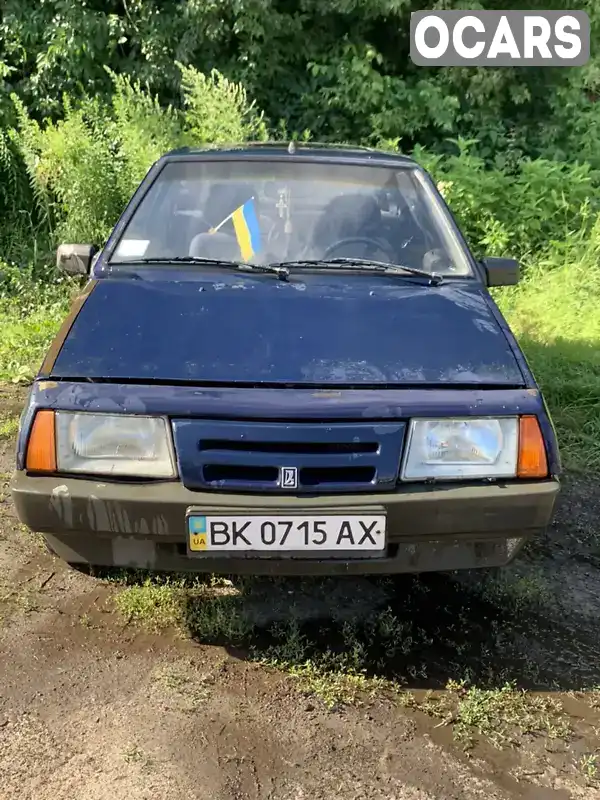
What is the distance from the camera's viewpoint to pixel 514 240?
7.08 m

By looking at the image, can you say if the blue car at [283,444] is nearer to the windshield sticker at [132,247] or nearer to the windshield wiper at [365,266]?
the windshield wiper at [365,266]

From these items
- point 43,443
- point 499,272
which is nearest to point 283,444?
point 43,443

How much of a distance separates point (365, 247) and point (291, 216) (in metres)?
0.36

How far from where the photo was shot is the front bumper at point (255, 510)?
1956 millimetres

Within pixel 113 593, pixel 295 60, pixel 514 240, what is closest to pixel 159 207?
pixel 113 593

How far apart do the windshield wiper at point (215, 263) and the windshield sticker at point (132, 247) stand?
3.3 inches

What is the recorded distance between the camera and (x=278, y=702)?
2123mm

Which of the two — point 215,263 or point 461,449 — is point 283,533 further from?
point 215,263

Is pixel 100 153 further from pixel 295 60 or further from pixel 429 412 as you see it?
pixel 429 412

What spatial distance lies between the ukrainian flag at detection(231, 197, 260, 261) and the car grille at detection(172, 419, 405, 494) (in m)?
1.13

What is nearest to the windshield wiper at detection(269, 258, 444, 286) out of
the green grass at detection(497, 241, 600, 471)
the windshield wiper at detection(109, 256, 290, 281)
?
the windshield wiper at detection(109, 256, 290, 281)

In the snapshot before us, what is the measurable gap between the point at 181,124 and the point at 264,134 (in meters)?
1.04

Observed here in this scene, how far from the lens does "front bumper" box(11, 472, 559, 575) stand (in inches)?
77.0

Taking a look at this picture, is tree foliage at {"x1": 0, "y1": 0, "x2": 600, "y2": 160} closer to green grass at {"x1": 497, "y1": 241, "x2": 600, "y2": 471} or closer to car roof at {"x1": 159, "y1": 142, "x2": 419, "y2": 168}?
green grass at {"x1": 497, "y1": 241, "x2": 600, "y2": 471}
